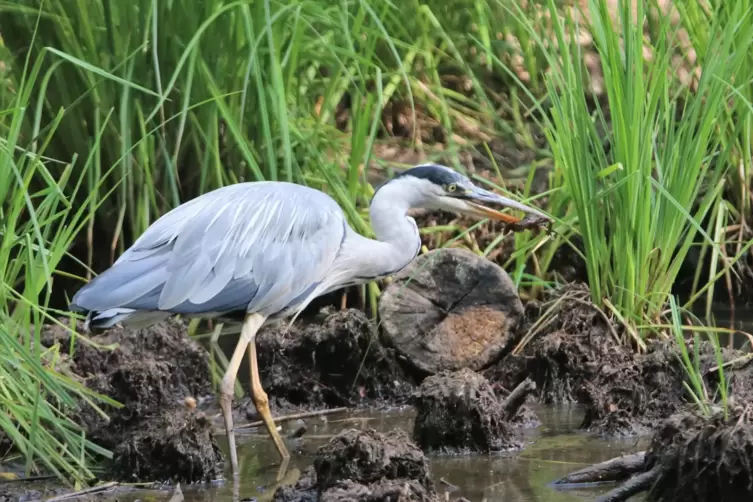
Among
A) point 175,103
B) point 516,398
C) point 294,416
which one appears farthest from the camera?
point 175,103

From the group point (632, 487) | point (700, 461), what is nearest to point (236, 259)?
point (632, 487)

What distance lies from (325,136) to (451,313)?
128cm

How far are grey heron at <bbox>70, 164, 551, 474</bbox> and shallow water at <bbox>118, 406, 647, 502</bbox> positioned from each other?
164mm

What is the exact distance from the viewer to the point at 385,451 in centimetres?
404

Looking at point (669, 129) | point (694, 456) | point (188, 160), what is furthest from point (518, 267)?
point (694, 456)

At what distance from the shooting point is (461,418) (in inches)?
186

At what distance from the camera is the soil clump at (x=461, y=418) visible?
472 cm

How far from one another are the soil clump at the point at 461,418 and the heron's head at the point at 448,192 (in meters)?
0.93

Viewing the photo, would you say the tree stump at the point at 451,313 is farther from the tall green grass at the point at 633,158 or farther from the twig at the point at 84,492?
the twig at the point at 84,492

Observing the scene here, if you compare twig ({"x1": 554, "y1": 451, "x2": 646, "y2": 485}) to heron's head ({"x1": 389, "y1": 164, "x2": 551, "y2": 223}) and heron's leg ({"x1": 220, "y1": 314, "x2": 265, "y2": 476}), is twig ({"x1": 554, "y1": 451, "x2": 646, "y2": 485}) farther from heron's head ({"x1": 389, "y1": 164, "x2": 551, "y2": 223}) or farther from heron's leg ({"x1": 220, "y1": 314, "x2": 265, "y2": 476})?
heron's head ({"x1": 389, "y1": 164, "x2": 551, "y2": 223})

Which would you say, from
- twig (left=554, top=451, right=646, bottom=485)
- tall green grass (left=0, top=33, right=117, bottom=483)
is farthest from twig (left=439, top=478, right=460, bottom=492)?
tall green grass (left=0, top=33, right=117, bottom=483)

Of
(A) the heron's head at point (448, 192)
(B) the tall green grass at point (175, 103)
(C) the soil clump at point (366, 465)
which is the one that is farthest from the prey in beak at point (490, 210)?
(C) the soil clump at point (366, 465)

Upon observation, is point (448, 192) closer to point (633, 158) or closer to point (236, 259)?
point (633, 158)

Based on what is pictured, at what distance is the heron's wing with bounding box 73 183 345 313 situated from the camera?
482 centimetres
